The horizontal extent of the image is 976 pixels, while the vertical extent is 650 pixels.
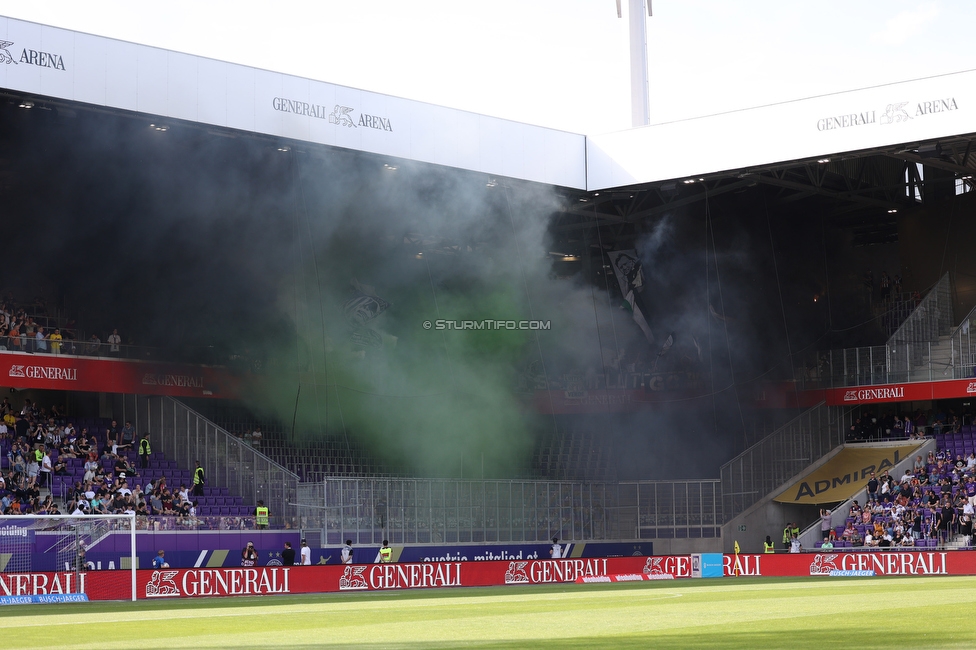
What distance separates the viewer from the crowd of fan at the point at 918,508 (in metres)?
38.3

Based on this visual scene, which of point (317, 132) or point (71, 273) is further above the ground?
point (317, 132)

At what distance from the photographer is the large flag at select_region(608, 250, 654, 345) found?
50.2m

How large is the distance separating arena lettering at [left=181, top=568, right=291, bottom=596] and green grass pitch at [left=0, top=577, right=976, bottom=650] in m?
1.29

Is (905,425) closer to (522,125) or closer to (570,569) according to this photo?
(570,569)

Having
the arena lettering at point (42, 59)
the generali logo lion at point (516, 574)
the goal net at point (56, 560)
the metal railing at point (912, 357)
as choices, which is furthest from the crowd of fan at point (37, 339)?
the metal railing at point (912, 357)

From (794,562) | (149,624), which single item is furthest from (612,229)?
(149,624)

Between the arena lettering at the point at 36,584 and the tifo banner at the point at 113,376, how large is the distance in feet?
33.1

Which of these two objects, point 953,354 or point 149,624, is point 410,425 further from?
point 149,624

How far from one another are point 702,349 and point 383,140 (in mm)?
18563

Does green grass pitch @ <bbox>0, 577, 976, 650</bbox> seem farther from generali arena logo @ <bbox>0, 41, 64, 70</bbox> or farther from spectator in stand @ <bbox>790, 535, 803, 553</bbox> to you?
generali arena logo @ <bbox>0, 41, 64, 70</bbox>

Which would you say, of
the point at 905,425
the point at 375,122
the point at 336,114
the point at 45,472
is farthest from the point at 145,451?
the point at 905,425

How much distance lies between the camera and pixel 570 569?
122 feet

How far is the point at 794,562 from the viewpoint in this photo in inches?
1462

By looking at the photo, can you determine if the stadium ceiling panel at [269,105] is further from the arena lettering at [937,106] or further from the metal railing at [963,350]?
the metal railing at [963,350]
